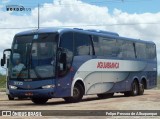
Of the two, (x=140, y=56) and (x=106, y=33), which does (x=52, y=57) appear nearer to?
(x=106, y=33)

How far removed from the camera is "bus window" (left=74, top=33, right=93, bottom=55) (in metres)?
22.9

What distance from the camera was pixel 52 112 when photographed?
670 inches

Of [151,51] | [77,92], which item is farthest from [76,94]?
[151,51]

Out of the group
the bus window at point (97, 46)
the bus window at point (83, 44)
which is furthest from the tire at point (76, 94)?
the bus window at point (97, 46)

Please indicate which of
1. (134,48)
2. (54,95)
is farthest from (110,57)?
(54,95)

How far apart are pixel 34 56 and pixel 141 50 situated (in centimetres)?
1107

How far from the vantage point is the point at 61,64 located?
71.1 ft

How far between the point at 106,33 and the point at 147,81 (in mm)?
6253

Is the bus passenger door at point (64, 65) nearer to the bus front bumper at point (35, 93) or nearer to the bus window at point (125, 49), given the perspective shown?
the bus front bumper at point (35, 93)

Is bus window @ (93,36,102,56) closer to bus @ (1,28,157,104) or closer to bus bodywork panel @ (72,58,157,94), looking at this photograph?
bus @ (1,28,157,104)

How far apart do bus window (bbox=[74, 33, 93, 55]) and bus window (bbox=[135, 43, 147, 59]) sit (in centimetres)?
679

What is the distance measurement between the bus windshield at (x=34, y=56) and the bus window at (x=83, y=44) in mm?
1515

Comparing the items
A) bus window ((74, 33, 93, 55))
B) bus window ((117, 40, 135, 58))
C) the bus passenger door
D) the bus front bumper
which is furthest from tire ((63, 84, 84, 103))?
bus window ((117, 40, 135, 58))

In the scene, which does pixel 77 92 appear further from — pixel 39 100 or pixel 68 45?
pixel 68 45
